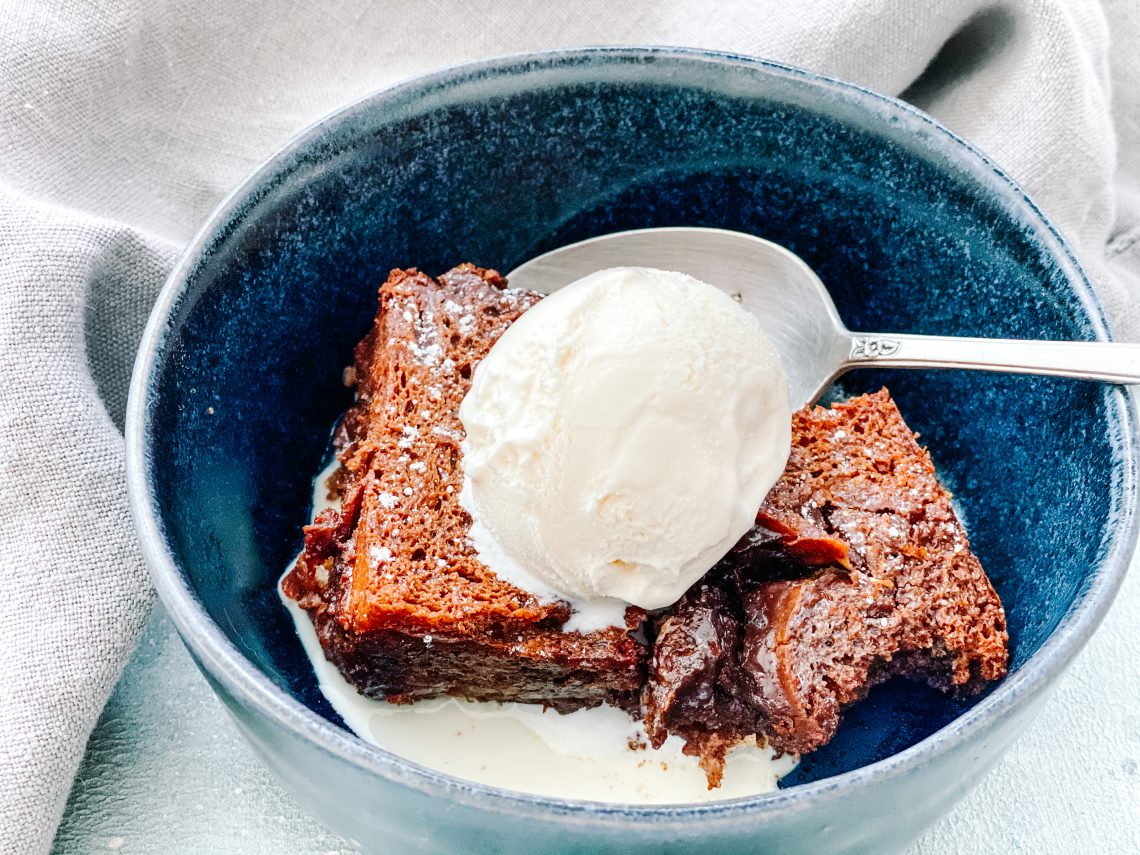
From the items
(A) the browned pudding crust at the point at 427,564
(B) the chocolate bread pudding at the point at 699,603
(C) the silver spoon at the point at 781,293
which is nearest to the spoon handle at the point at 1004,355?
(C) the silver spoon at the point at 781,293

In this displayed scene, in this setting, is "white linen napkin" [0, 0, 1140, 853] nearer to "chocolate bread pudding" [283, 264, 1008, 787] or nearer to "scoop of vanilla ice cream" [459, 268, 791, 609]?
"chocolate bread pudding" [283, 264, 1008, 787]

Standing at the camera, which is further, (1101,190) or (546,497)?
(1101,190)

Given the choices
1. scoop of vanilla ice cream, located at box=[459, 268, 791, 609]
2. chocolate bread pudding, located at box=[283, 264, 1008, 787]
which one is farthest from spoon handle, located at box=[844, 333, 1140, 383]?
scoop of vanilla ice cream, located at box=[459, 268, 791, 609]

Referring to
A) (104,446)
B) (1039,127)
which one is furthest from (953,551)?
(104,446)

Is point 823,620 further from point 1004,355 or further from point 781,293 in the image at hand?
point 781,293

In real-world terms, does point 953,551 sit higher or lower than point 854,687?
higher

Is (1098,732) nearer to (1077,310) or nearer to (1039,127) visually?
(1077,310)
